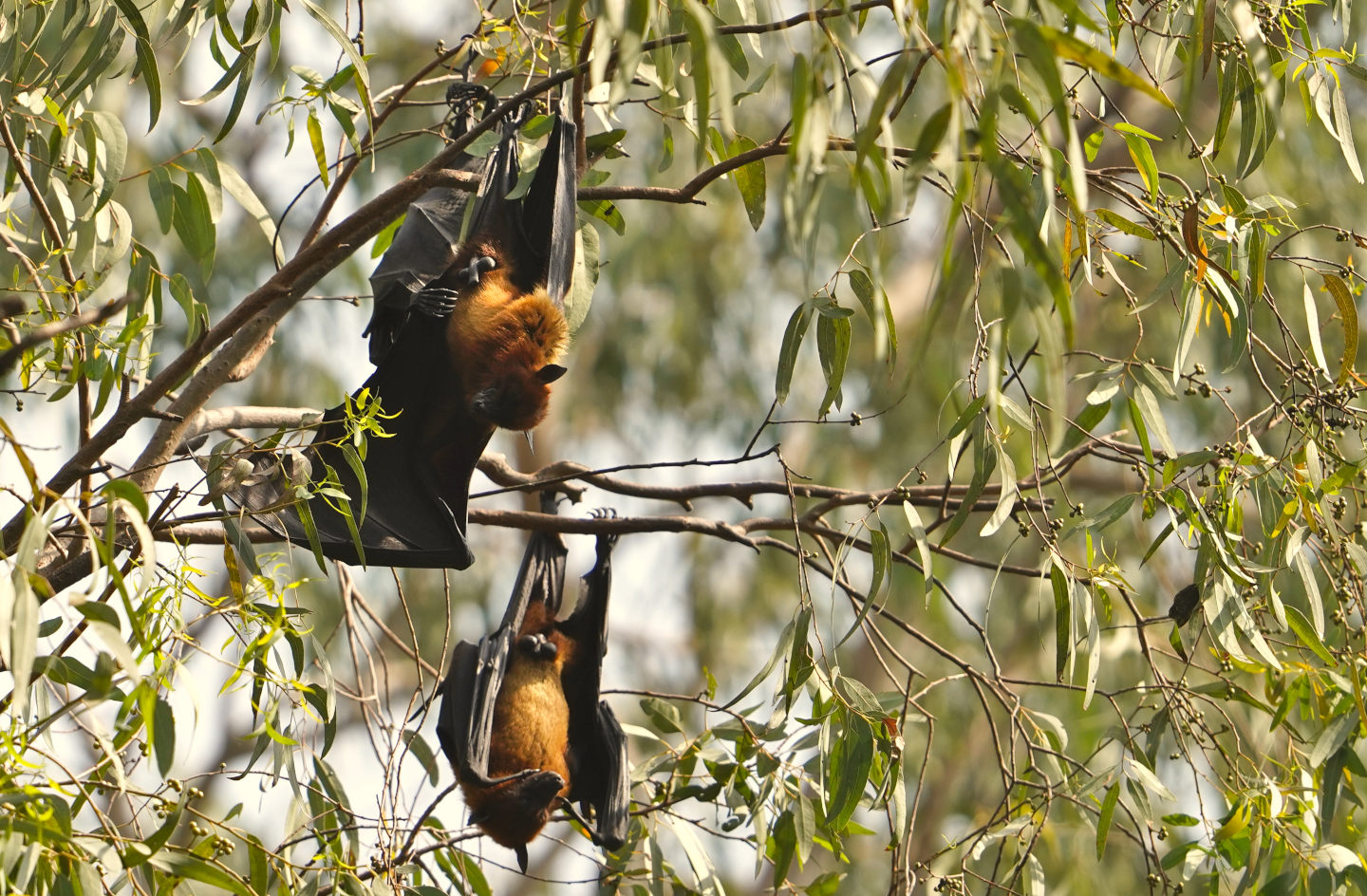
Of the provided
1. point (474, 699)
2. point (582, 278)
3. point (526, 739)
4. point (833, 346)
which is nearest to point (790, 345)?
point (833, 346)

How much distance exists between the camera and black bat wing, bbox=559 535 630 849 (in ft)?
11.3

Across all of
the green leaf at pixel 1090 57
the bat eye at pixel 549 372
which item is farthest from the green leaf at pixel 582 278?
the green leaf at pixel 1090 57

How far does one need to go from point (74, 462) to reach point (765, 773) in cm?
143

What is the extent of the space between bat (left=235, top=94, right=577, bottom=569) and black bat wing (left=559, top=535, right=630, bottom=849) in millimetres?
765

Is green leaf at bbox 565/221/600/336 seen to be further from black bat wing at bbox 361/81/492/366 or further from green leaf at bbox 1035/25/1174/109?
green leaf at bbox 1035/25/1174/109

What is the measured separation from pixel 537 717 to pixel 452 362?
112cm

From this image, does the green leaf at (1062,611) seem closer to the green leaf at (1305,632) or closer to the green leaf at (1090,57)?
the green leaf at (1305,632)

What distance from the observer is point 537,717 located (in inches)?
145

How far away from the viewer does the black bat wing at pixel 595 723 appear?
344 centimetres

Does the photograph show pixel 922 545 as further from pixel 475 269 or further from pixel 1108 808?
pixel 475 269

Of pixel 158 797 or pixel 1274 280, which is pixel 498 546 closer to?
pixel 1274 280

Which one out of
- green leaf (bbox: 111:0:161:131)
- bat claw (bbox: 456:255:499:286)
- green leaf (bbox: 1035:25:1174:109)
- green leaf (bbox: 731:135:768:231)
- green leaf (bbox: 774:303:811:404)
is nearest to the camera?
green leaf (bbox: 1035:25:1174:109)

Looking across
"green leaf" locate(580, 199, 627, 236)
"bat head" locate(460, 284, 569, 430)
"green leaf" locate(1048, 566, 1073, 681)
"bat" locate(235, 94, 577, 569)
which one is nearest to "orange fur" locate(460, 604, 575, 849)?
"bat" locate(235, 94, 577, 569)

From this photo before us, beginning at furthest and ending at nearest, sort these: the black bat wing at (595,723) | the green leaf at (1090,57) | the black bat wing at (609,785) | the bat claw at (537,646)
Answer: the bat claw at (537,646) < the black bat wing at (595,723) < the black bat wing at (609,785) < the green leaf at (1090,57)
